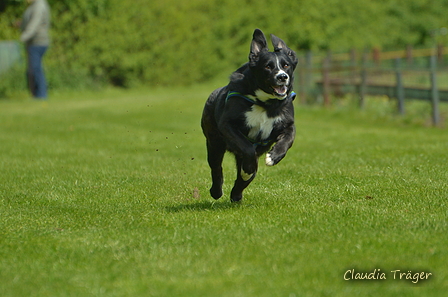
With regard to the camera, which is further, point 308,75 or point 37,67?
point 308,75

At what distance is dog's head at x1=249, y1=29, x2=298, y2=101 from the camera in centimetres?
605

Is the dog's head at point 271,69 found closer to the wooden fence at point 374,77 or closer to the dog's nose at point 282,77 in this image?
the dog's nose at point 282,77

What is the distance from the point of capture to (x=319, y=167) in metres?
8.77

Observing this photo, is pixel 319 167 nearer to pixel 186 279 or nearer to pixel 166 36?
pixel 186 279

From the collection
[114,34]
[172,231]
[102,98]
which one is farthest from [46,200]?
[114,34]

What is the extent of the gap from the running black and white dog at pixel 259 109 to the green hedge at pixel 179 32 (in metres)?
14.3

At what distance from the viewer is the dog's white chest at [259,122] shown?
6195 millimetres

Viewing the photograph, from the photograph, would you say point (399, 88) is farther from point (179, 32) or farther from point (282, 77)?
point (282, 77)

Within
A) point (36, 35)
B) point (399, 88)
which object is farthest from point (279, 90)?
point (36, 35)

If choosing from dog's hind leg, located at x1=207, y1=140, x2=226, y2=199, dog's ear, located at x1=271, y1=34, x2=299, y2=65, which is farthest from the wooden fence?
dog's hind leg, located at x1=207, y1=140, x2=226, y2=199

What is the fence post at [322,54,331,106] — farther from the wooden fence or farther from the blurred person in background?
the blurred person in background

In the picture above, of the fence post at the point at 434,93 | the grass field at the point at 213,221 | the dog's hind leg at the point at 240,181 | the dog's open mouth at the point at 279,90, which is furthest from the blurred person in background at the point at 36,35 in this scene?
the dog's open mouth at the point at 279,90

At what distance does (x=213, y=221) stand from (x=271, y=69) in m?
1.42

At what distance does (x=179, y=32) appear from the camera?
22.5 metres
